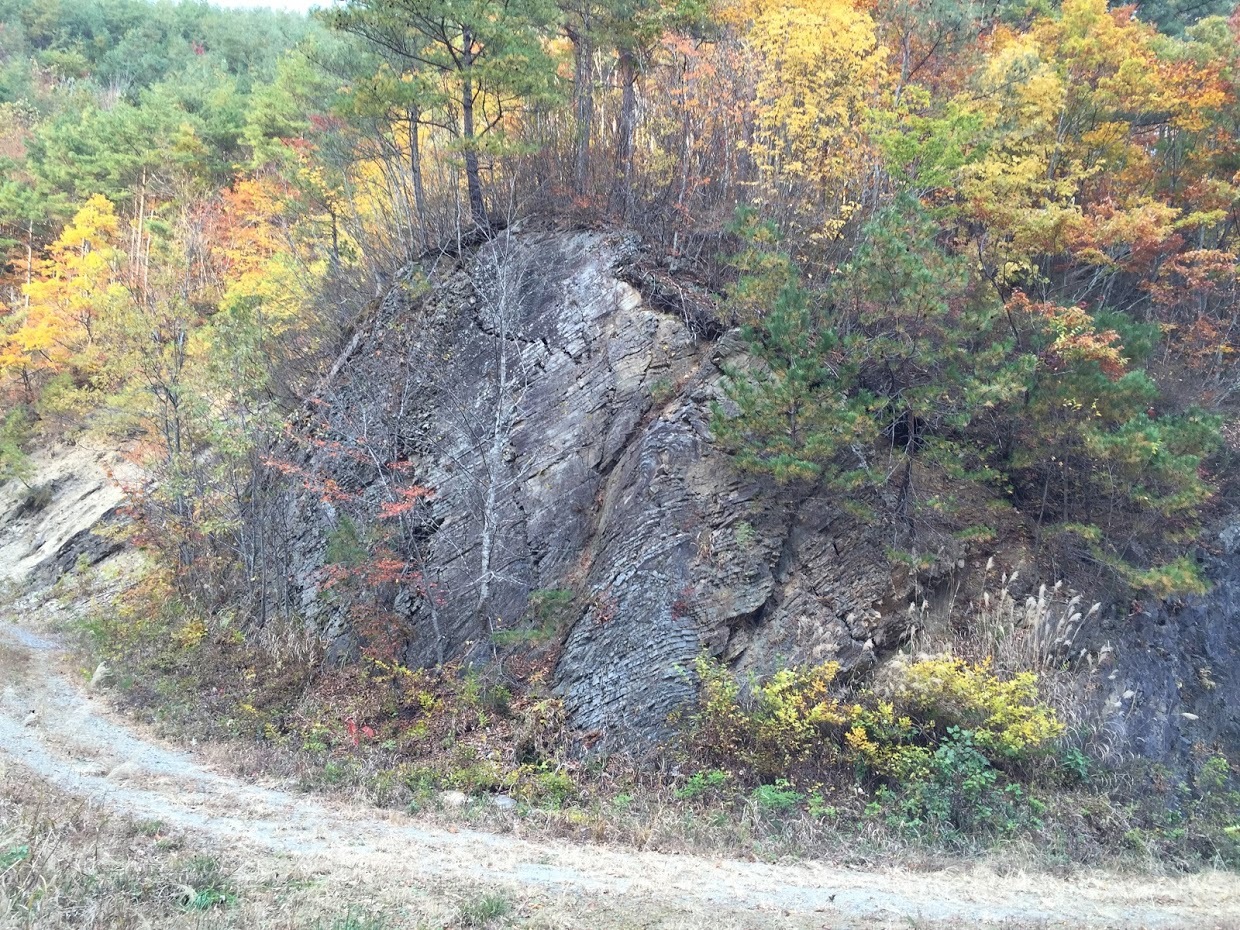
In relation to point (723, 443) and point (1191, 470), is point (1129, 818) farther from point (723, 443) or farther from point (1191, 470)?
point (723, 443)

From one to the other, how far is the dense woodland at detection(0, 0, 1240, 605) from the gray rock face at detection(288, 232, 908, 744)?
0.84 m

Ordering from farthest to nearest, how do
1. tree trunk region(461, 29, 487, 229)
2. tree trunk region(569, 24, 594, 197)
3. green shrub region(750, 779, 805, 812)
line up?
tree trunk region(569, 24, 594, 197)
tree trunk region(461, 29, 487, 229)
green shrub region(750, 779, 805, 812)

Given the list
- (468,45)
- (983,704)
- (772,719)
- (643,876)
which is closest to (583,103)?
(468,45)

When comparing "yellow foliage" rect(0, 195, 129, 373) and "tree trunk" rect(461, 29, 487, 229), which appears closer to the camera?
"tree trunk" rect(461, 29, 487, 229)

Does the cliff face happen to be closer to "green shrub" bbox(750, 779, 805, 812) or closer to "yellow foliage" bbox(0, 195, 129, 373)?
"green shrub" bbox(750, 779, 805, 812)

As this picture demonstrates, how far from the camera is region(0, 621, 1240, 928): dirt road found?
6.58m

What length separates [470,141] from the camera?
13414mm

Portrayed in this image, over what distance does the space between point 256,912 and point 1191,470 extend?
10.5 meters

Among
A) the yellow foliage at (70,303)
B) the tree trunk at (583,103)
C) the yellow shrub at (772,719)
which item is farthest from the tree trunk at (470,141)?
the yellow foliage at (70,303)

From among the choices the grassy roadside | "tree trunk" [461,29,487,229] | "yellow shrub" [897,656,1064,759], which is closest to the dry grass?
the grassy roadside

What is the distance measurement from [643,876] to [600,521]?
5500 mm

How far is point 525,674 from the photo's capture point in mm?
11242

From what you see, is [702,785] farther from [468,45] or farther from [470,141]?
[468,45]

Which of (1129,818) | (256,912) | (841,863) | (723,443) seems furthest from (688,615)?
(256,912)
